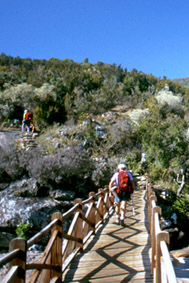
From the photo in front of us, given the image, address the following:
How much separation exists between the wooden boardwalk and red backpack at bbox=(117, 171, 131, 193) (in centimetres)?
120

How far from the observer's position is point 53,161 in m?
13.1

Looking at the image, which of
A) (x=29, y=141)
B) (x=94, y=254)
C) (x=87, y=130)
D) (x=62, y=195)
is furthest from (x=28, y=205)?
(x=87, y=130)

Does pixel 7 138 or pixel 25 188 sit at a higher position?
pixel 7 138

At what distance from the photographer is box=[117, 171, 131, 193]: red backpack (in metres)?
6.97

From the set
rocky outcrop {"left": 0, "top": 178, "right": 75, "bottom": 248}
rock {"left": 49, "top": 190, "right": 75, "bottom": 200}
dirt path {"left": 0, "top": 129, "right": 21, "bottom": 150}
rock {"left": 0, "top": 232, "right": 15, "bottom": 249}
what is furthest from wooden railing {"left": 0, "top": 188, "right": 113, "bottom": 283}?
dirt path {"left": 0, "top": 129, "right": 21, "bottom": 150}

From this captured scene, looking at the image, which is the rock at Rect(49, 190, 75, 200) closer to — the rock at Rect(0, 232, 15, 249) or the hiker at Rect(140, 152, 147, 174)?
the rock at Rect(0, 232, 15, 249)

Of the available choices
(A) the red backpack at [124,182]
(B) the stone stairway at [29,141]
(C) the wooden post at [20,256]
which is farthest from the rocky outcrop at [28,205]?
(C) the wooden post at [20,256]

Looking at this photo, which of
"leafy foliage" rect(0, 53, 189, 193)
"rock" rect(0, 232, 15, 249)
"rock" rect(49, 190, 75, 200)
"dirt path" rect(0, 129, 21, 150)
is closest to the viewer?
"rock" rect(0, 232, 15, 249)

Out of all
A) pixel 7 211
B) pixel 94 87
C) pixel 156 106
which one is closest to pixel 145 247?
pixel 7 211

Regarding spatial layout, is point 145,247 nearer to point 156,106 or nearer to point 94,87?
point 156,106

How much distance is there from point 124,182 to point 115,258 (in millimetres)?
2273

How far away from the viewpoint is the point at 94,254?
17.4ft

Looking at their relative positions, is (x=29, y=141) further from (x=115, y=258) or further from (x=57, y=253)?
(x=57, y=253)

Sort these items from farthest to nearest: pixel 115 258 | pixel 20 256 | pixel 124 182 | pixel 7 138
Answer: pixel 7 138 → pixel 124 182 → pixel 115 258 → pixel 20 256
